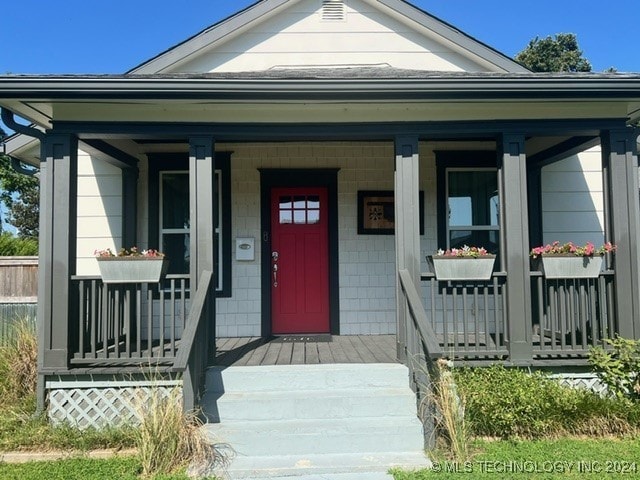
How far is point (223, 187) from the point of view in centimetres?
594

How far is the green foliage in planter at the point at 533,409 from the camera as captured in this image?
3750 millimetres

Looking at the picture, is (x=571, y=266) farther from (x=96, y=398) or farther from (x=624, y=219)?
(x=96, y=398)

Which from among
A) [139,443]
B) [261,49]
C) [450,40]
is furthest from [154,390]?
[450,40]

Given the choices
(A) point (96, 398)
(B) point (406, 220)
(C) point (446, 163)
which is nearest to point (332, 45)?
(C) point (446, 163)

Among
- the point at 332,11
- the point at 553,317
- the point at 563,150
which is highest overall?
the point at 332,11

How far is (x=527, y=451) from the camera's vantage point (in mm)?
3594

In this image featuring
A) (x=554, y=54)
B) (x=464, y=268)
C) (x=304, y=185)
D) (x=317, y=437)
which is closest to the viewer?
(x=317, y=437)

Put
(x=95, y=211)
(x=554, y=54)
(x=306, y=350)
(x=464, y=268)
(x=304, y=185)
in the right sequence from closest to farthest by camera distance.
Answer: (x=464, y=268) < (x=306, y=350) < (x=95, y=211) < (x=304, y=185) < (x=554, y=54)

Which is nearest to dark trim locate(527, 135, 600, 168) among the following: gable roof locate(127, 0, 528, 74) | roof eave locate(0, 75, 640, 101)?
roof eave locate(0, 75, 640, 101)

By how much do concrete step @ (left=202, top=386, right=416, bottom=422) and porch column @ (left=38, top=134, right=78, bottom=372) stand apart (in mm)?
1422

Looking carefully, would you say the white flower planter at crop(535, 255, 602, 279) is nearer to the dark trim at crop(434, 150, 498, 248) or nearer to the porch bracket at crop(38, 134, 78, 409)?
the dark trim at crop(434, 150, 498, 248)

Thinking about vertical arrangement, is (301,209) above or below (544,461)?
above

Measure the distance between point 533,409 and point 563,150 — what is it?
303 centimetres

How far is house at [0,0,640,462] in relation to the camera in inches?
160
